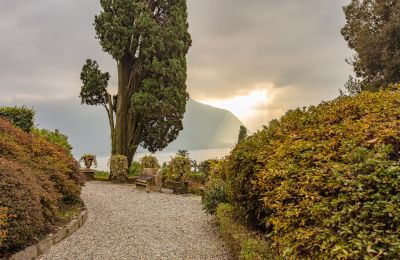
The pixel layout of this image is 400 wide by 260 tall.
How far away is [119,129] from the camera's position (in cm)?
1819

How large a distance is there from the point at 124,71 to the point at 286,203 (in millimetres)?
16363

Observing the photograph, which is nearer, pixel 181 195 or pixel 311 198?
pixel 311 198

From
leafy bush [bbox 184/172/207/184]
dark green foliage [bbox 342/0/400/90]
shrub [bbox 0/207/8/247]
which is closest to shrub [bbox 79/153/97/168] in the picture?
leafy bush [bbox 184/172/207/184]

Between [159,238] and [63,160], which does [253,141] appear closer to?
[159,238]

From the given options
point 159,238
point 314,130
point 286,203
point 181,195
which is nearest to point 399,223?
point 286,203

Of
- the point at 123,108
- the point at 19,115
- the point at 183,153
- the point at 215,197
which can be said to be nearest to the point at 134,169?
the point at 123,108

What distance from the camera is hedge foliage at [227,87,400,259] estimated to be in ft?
7.52

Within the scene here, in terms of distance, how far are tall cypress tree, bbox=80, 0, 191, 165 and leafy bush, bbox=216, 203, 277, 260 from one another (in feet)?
36.4

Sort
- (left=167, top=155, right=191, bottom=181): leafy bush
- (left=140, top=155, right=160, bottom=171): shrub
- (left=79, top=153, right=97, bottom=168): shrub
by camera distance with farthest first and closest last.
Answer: (left=79, top=153, right=97, bottom=168): shrub → (left=140, top=155, right=160, bottom=171): shrub → (left=167, top=155, right=191, bottom=181): leafy bush

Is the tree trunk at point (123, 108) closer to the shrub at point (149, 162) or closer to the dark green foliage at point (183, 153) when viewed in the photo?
the shrub at point (149, 162)

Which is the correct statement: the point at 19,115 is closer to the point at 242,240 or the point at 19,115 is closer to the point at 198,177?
the point at 198,177

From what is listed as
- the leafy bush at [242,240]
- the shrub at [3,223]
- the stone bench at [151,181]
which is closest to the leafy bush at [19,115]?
the stone bench at [151,181]

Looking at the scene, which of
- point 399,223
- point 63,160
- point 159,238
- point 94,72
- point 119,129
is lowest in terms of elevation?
point 159,238

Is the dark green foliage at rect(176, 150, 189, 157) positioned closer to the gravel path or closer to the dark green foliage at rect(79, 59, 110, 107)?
the gravel path
